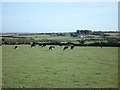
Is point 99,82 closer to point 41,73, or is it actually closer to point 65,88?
point 65,88

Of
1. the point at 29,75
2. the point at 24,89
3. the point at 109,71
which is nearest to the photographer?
the point at 24,89

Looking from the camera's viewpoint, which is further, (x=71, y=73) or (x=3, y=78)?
(x=71, y=73)

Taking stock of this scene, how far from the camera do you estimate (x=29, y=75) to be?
20.8m

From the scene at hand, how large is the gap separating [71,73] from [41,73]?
226 centimetres

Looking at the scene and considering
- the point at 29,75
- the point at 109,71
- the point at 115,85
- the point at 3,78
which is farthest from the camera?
the point at 109,71

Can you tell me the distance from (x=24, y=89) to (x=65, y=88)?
2328 millimetres

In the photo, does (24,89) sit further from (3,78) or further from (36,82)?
(3,78)

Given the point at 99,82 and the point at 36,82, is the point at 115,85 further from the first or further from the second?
the point at 36,82

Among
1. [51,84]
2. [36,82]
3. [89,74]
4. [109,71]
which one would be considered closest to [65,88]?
[51,84]

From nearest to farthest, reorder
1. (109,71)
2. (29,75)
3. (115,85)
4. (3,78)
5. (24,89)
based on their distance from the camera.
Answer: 1. (24,89)
2. (115,85)
3. (3,78)
4. (29,75)
5. (109,71)

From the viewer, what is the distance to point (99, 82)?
1800 centimetres

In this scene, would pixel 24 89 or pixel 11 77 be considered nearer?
pixel 24 89

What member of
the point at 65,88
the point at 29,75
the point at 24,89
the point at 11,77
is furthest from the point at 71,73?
the point at 24,89

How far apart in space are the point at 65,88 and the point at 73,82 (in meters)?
2.25
